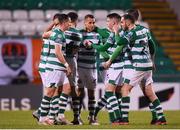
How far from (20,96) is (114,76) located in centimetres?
693

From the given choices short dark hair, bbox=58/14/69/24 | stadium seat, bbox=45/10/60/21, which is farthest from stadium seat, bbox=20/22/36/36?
short dark hair, bbox=58/14/69/24

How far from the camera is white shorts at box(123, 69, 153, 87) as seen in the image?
15086 mm

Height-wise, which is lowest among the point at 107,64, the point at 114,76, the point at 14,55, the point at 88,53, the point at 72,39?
the point at 14,55

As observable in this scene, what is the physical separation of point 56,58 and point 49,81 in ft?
1.51

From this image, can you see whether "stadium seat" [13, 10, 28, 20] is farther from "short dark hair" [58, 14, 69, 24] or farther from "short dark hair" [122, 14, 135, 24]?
"short dark hair" [122, 14, 135, 24]

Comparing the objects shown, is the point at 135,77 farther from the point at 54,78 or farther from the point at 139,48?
the point at 54,78

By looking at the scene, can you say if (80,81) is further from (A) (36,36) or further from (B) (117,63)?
(A) (36,36)

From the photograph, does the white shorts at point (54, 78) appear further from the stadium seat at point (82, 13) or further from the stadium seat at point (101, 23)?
the stadium seat at point (82, 13)

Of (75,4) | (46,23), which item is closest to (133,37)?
(46,23)

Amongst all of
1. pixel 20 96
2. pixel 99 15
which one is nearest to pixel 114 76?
pixel 20 96

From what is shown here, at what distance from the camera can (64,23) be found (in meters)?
15.0

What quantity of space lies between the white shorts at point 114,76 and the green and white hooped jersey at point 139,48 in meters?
0.56

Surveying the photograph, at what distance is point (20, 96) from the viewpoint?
22047 millimetres

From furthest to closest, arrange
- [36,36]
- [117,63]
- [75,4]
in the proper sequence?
[75,4] → [36,36] → [117,63]
